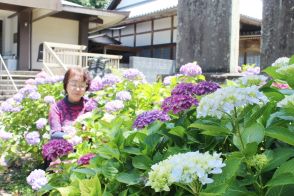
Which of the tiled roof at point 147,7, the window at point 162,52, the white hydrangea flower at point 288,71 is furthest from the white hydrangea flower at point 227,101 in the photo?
the tiled roof at point 147,7

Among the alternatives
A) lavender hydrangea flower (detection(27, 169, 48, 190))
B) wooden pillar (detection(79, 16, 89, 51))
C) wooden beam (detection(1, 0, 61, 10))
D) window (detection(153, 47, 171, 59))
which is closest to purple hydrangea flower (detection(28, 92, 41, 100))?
lavender hydrangea flower (detection(27, 169, 48, 190))

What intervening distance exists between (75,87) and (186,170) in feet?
10.2

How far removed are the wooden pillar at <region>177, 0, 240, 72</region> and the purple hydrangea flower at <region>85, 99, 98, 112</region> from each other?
1.07 m

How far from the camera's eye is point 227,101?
3.36 feet

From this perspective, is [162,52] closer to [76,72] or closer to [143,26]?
[143,26]

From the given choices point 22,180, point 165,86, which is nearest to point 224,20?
point 165,86

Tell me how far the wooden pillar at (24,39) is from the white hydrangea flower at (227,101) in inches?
545

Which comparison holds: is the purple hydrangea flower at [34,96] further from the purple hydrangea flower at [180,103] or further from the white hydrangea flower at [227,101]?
the white hydrangea flower at [227,101]

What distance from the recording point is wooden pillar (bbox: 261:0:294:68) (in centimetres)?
346

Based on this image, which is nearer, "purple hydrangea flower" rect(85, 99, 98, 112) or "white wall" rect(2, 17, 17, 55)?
"purple hydrangea flower" rect(85, 99, 98, 112)

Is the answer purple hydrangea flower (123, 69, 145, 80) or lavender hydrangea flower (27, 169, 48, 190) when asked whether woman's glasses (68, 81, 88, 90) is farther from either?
lavender hydrangea flower (27, 169, 48, 190)

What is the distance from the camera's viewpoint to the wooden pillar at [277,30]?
3.46 meters

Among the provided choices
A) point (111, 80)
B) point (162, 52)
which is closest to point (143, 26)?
point (162, 52)

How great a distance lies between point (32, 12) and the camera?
14.5 m
